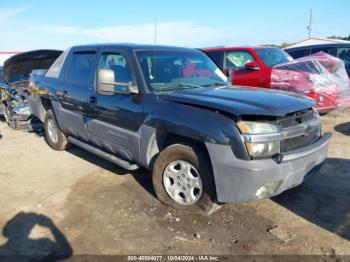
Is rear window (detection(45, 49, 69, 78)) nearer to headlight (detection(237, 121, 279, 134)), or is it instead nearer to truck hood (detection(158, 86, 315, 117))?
truck hood (detection(158, 86, 315, 117))

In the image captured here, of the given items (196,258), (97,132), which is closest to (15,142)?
(97,132)

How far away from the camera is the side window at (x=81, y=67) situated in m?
5.02

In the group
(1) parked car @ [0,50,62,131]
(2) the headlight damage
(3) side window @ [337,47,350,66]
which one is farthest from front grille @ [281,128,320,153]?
(3) side window @ [337,47,350,66]

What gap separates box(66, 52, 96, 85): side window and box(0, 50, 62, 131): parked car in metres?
3.14

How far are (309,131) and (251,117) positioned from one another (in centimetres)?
82

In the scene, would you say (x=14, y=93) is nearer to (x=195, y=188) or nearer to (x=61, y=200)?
(x=61, y=200)

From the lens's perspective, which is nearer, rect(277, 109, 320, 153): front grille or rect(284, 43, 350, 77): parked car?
rect(277, 109, 320, 153): front grille

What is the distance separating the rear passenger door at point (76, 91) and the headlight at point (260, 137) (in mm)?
2583

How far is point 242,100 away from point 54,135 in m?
4.17

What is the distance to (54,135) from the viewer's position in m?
6.46

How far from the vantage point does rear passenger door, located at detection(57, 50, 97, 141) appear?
16.4ft

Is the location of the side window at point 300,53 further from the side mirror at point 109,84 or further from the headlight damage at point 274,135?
the side mirror at point 109,84

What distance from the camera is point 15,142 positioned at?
23.9 feet

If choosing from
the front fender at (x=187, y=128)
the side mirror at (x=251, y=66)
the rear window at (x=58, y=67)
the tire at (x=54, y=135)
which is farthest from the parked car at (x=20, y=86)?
the front fender at (x=187, y=128)
